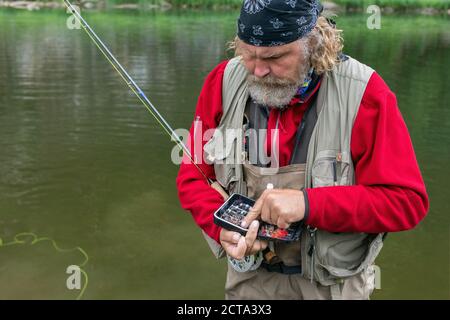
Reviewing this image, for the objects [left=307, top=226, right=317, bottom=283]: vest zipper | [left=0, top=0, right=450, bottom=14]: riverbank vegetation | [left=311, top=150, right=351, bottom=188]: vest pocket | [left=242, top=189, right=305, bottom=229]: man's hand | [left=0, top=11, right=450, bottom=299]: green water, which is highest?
[left=0, top=0, right=450, bottom=14]: riverbank vegetation

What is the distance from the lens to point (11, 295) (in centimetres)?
409

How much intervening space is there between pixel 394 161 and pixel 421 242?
144 inches

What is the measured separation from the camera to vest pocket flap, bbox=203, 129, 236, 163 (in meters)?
2.17

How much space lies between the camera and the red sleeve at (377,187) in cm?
189

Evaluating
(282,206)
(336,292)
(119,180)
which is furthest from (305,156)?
(119,180)

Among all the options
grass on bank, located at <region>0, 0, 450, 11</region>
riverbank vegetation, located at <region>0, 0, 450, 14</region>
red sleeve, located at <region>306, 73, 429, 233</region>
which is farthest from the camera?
grass on bank, located at <region>0, 0, 450, 11</region>

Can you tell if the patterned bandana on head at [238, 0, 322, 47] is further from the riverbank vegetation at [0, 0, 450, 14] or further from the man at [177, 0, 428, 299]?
the riverbank vegetation at [0, 0, 450, 14]

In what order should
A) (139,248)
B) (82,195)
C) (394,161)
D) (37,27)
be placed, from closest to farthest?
(394,161)
(139,248)
(82,195)
(37,27)

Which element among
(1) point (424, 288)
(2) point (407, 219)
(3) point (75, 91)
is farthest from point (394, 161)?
(3) point (75, 91)

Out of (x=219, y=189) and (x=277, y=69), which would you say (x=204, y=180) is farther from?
(x=277, y=69)

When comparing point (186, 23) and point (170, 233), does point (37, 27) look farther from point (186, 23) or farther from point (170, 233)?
point (170, 233)

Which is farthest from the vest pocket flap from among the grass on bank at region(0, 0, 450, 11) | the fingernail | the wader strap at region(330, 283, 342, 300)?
the grass on bank at region(0, 0, 450, 11)

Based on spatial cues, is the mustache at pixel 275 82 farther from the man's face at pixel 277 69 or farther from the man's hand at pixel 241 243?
the man's hand at pixel 241 243

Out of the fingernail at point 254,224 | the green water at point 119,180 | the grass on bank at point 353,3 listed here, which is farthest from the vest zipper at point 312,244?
the grass on bank at point 353,3
